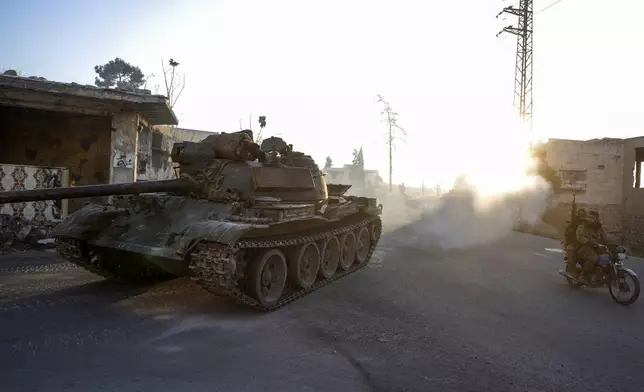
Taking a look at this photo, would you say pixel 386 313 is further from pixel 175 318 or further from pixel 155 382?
pixel 155 382

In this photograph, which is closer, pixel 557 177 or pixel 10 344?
pixel 10 344

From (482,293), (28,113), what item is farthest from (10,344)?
(28,113)

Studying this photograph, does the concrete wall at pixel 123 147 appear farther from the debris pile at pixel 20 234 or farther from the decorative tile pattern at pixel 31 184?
the debris pile at pixel 20 234

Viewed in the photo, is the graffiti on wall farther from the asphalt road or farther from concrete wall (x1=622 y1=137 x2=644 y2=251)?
concrete wall (x1=622 y1=137 x2=644 y2=251)

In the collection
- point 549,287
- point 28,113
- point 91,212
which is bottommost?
point 549,287

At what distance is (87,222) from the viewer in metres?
7.58

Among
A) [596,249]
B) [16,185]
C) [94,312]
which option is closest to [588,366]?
[596,249]

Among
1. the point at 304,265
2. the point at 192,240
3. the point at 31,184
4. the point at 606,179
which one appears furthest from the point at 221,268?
the point at 606,179

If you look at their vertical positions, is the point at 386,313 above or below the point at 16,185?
below

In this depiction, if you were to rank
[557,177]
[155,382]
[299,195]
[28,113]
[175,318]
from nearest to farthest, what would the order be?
Result: 1. [155,382]
2. [175,318]
3. [299,195]
4. [28,113]
5. [557,177]

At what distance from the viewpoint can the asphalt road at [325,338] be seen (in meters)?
4.20

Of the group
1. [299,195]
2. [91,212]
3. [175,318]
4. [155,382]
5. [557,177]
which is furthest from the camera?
[557,177]

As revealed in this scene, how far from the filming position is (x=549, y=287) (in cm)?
887

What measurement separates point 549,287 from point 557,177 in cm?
1653
